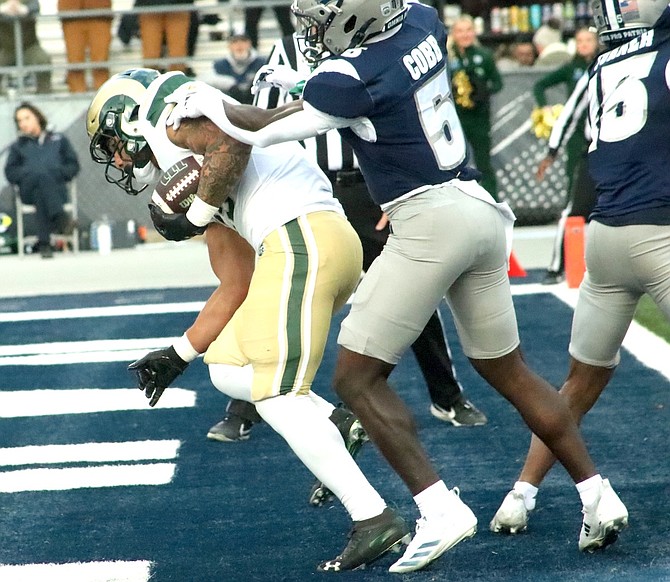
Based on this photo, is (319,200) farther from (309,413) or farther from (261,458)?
(261,458)

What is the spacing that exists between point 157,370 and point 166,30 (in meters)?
10.0

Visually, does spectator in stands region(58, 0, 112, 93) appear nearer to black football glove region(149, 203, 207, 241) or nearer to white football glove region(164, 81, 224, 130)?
white football glove region(164, 81, 224, 130)

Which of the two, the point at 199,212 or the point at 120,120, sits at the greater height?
the point at 120,120

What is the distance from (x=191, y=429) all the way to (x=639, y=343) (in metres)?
2.57

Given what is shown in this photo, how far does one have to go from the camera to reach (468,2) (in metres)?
14.0

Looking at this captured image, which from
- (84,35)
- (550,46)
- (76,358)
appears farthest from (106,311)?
(550,46)

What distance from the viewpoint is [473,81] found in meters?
11.6

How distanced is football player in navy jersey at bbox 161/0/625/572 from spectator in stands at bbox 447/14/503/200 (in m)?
8.02

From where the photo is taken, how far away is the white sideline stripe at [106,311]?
344 inches

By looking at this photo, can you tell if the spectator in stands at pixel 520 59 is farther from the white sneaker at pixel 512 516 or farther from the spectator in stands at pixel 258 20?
the white sneaker at pixel 512 516

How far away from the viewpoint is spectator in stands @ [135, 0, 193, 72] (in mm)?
13438

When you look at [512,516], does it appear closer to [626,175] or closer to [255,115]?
[626,175]

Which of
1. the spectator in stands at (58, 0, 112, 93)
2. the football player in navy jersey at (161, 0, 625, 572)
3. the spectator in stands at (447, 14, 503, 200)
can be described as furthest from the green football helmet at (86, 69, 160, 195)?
the spectator in stands at (58, 0, 112, 93)

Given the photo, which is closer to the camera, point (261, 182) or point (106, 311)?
point (261, 182)
